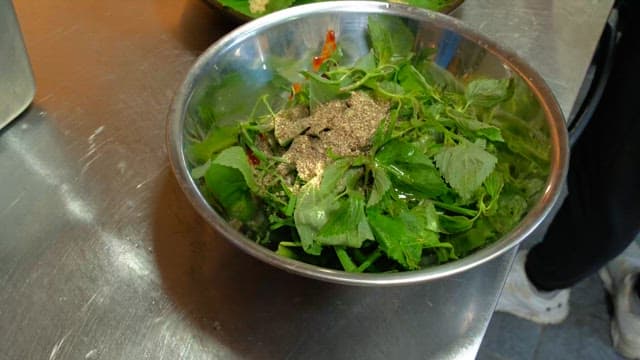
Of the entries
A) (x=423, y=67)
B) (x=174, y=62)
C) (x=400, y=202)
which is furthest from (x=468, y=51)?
(x=174, y=62)

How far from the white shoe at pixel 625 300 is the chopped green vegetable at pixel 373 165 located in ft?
2.79

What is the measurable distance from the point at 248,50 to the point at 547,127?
0.34 m

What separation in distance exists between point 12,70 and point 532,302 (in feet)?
3.67

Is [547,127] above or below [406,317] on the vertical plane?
above

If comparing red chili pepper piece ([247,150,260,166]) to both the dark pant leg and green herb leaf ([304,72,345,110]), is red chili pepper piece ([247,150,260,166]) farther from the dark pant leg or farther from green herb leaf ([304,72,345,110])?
the dark pant leg

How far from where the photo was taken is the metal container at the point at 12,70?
28.3 inches

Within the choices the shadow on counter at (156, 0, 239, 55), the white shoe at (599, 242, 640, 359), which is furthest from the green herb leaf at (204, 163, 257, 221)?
the white shoe at (599, 242, 640, 359)

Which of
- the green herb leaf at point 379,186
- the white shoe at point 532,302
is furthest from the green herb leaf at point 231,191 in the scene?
the white shoe at point 532,302

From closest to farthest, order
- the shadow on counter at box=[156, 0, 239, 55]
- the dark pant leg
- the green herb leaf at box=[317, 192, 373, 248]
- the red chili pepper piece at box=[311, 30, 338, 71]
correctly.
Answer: the green herb leaf at box=[317, 192, 373, 248]
the red chili pepper piece at box=[311, 30, 338, 71]
the shadow on counter at box=[156, 0, 239, 55]
the dark pant leg

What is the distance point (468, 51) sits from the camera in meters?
0.78

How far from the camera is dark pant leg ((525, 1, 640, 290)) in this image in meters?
1.14

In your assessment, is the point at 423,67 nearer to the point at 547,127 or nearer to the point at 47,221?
the point at 547,127

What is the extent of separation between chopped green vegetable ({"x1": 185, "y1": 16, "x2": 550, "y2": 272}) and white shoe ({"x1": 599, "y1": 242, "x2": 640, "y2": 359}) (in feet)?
2.79

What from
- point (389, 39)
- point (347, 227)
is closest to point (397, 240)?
point (347, 227)
